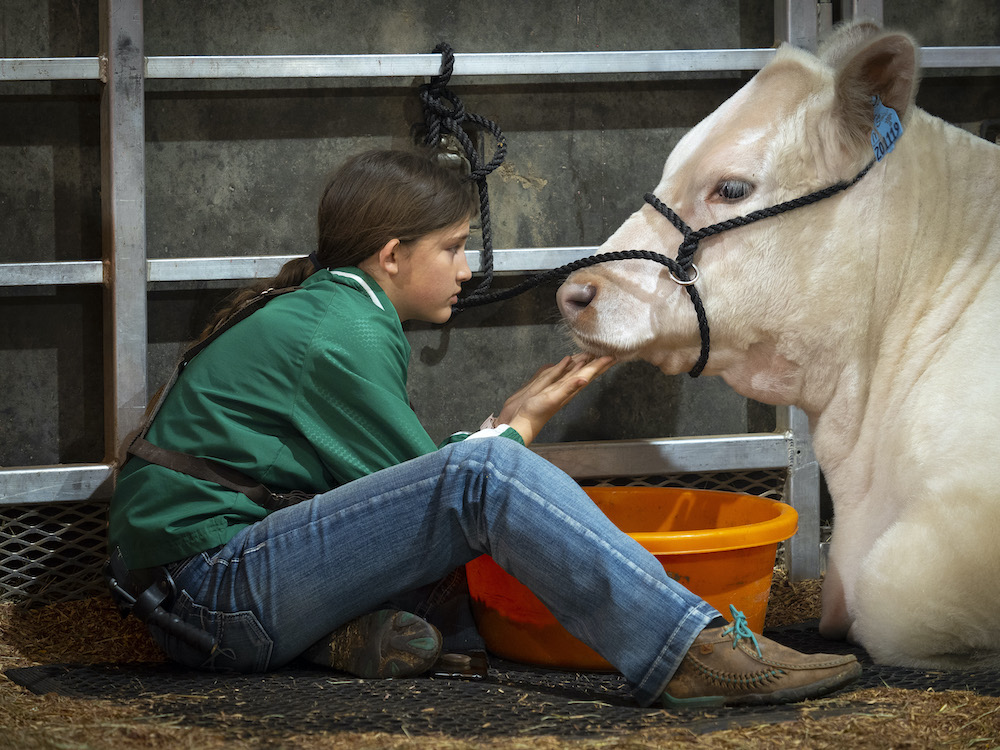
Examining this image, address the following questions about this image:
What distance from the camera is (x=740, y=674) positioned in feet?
5.69

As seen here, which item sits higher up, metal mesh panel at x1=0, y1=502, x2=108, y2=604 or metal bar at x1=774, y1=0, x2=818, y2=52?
metal bar at x1=774, y1=0, x2=818, y2=52

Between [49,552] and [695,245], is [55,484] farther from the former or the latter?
[695,245]

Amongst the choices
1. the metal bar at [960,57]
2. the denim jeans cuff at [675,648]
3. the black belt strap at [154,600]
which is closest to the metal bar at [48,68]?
the black belt strap at [154,600]

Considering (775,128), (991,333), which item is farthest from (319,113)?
(991,333)

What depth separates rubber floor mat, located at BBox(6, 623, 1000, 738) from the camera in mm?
1691

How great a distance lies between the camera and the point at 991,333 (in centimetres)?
212

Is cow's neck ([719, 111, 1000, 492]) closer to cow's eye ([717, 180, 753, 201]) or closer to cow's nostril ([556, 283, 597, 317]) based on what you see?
cow's eye ([717, 180, 753, 201])

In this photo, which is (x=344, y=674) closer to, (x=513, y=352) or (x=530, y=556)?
(x=530, y=556)

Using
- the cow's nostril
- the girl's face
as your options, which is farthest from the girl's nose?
the cow's nostril

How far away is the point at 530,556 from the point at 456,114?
166 centimetres

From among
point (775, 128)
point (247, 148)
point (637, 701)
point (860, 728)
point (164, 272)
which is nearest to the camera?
point (860, 728)

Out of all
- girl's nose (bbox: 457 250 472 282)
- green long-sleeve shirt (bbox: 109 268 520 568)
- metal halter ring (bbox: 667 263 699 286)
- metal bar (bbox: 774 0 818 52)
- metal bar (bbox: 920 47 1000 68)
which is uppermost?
metal bar (bbox: 774 0 818 52)

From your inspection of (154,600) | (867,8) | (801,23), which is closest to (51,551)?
(154,600)

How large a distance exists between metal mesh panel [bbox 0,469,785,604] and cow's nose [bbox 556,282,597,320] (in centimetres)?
157
